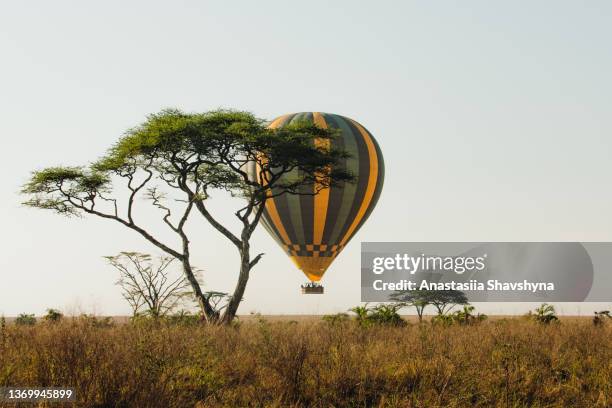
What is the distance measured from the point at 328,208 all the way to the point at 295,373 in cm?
3570

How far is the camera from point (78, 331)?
12914mm

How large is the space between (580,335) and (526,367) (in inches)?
204

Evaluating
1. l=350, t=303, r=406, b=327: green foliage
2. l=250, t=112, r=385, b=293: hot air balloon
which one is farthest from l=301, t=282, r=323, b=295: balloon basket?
l=350, t=303, r=406, b=327: green foliage

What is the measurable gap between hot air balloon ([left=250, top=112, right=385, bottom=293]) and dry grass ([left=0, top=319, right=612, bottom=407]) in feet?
104

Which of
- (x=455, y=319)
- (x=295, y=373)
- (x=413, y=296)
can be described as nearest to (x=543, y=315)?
(x=455, y=319)

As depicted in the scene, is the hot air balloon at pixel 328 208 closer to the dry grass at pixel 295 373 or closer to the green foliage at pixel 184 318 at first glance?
the green foliage at pixel 184 318

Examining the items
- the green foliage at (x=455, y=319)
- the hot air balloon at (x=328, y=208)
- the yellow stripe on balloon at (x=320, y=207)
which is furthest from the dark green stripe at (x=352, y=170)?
the green foliage at (x=455, y=319)

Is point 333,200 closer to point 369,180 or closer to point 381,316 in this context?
point 369,180

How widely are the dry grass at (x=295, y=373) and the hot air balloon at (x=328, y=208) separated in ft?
104

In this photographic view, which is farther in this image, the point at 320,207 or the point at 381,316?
the point at 320,207

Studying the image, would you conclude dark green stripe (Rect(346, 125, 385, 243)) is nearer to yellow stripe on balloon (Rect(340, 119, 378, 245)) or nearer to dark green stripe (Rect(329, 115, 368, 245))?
yellow stripe on balloon (Rect(340, 119, 378, 245))

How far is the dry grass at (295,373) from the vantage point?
Answer: 10.2 m

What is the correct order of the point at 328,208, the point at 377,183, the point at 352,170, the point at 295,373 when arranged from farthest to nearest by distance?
1. the point at 377,183
2. the point at 328,208
3. the point at 352,170
4. the point at 295,373

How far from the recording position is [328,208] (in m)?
47.2
